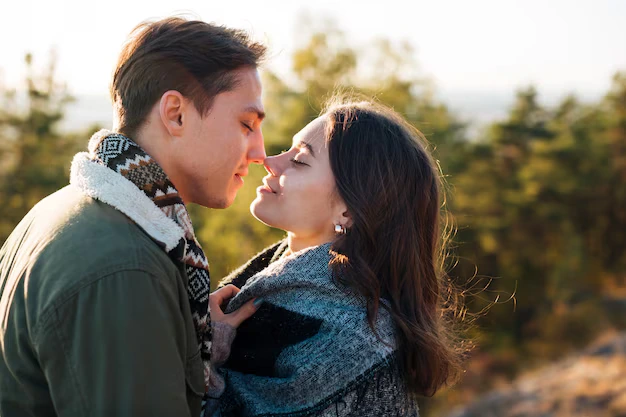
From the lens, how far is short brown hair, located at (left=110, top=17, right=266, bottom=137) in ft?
7.30

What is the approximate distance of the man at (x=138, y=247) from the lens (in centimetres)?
162

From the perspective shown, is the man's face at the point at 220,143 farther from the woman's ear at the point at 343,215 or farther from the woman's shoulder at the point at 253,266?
the woman's shoulder at the point at 253,266

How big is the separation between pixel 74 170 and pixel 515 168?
84.5 ft

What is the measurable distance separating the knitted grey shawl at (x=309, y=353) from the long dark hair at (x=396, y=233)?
0.07m

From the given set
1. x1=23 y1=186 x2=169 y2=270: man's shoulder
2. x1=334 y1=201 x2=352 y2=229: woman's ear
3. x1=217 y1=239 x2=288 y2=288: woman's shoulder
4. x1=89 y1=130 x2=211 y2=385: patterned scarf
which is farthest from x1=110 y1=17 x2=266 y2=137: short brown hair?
x1=217 y1=239 x2=288 y2=288: woman's shoulder

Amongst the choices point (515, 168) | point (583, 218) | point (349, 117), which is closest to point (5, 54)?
point (349, 117)

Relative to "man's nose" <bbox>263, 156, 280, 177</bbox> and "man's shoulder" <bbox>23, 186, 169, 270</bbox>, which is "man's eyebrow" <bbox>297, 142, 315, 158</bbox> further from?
"man's shoulder" <bbox>23, 186, 169, 270</bbox>

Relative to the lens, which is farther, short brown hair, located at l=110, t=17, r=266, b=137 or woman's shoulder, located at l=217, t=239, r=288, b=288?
woman's shoulder, located at l=217, t=239, r=288, b=288

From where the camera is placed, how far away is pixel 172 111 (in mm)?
2227

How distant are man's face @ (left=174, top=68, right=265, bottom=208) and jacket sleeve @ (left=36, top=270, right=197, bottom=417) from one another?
2.32 feet

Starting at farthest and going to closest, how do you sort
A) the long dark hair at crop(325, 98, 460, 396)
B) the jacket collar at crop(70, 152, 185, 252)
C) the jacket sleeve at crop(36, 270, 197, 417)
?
the long dark hair at crop(325, 98, 460, 396) < the jacket collar at crop(70, 152, 185, 252) < the jacket sleeve at crop(36, 270, 197, 417)

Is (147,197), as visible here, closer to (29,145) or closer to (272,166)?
(272,166)

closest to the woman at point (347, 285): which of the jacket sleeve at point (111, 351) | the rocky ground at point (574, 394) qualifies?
the jacket sleeve at point (111, 351)

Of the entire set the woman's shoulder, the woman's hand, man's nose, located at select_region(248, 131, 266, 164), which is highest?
man's nose, located at select_region(248, 131, 266, 164)
